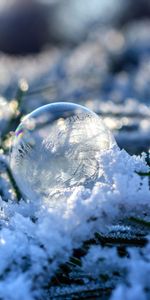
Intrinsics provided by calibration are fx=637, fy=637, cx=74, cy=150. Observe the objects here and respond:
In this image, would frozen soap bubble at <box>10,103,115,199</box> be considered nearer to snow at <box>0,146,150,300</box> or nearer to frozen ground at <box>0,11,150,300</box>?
frozen ground at <box>0,11,150,300</box>

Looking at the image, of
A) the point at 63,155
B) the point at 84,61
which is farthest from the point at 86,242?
the point at 84,61

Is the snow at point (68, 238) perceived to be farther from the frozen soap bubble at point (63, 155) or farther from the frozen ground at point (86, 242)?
the frozen soap bubble at point (63, 155)

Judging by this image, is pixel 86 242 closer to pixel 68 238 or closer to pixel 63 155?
pixel 68 238

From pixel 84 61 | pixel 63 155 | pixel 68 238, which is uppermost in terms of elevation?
pixel 84 61

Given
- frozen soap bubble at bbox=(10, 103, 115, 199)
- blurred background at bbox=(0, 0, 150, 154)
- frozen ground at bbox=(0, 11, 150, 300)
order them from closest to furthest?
frozen ground at bbox=(0, 11, 150, 300) < frozen soap bubble at bbox=(10, 103, 115, 199) < blurred background at bbox=(0, 0, 150, 154)

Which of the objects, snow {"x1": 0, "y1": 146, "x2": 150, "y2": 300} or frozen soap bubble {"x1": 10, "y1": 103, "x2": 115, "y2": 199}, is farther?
frozen soap bubble {"x1": 10, "y1": 103, "x2": 115, "y2": 199}

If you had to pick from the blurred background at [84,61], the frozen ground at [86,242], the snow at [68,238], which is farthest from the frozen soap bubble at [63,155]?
the blurred background at [84,61]

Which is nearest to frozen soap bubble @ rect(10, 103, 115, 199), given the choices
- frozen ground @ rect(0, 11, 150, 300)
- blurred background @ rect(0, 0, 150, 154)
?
frozen ground @ rect(0, 11, 150, 300)
